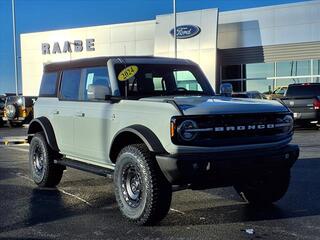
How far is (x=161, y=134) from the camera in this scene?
6.14 meters

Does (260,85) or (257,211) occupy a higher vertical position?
(260,85)

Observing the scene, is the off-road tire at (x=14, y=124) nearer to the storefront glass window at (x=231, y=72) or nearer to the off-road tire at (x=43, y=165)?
the storefront glass window at (x=231, y=72)

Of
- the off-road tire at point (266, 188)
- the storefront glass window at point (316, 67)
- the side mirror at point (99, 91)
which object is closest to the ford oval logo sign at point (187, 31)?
the storefront glass window at point (316, 67)

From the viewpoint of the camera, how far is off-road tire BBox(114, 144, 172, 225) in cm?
616

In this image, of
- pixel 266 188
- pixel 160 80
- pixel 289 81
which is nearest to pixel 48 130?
pixel 160 80

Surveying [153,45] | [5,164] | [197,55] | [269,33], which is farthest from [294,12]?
[5,164]

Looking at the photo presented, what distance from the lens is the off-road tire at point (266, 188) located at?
7.10 meters

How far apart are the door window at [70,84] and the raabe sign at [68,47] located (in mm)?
37255

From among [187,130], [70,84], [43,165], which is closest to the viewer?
[187,130]

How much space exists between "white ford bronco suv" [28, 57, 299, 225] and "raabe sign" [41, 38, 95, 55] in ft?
122

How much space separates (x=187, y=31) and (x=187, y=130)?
111 ft

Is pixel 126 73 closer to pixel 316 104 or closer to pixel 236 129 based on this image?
pixel 236 129

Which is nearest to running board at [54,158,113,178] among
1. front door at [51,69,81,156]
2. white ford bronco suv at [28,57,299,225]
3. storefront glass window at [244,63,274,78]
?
white ford bronco suv at [28,57,299,225]

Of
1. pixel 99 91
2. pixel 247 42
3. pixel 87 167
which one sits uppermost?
pixel 247 42
